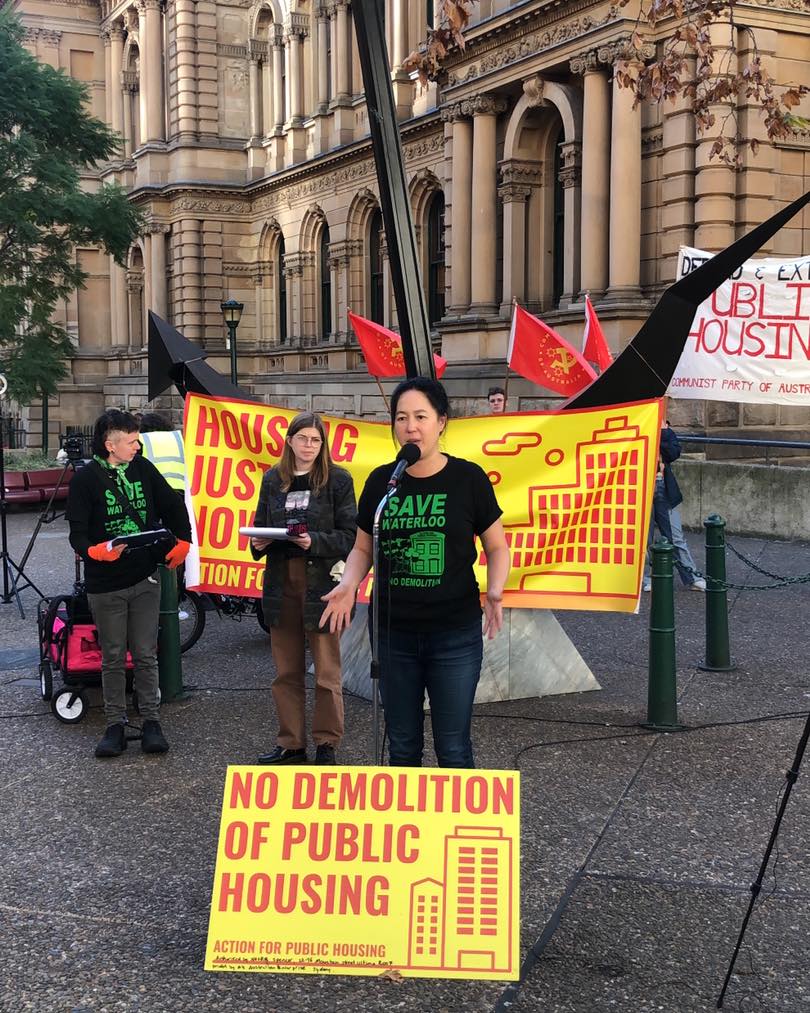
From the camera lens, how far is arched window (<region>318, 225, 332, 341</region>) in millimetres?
35719

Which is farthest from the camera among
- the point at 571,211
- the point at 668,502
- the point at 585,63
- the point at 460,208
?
the point at 460,208

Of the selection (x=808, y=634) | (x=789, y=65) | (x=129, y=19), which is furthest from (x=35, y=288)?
(x=808, y=634)

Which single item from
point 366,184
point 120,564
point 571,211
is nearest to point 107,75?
point 366,184

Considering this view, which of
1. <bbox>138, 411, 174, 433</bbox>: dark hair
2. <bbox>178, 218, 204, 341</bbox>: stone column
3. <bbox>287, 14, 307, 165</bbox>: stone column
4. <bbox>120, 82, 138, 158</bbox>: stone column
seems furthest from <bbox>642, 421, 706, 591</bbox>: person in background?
<bbox>120, 82, 138, 158</bbox>: stone column

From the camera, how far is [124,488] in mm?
6863

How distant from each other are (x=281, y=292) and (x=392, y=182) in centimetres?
3252

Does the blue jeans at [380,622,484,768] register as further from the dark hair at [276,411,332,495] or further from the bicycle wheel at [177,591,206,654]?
the bicycle wheel at [177,591,206,654]

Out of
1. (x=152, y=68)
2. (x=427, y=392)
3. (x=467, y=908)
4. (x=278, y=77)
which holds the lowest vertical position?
(x=467, y=908)

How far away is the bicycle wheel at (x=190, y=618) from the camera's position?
32.2 feet

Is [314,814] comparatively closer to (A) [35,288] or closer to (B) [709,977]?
(B) [709,977]

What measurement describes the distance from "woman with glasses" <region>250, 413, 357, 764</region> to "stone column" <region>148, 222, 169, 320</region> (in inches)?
1470

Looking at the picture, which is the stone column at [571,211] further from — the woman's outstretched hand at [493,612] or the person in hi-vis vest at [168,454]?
the woman's outstretched hand at [493,612]

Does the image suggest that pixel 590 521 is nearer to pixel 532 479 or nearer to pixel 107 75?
pixel 532 479

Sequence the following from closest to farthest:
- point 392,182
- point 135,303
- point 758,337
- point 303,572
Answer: point 303,572 < point 392,182 < point 758,337 < point 135,303
